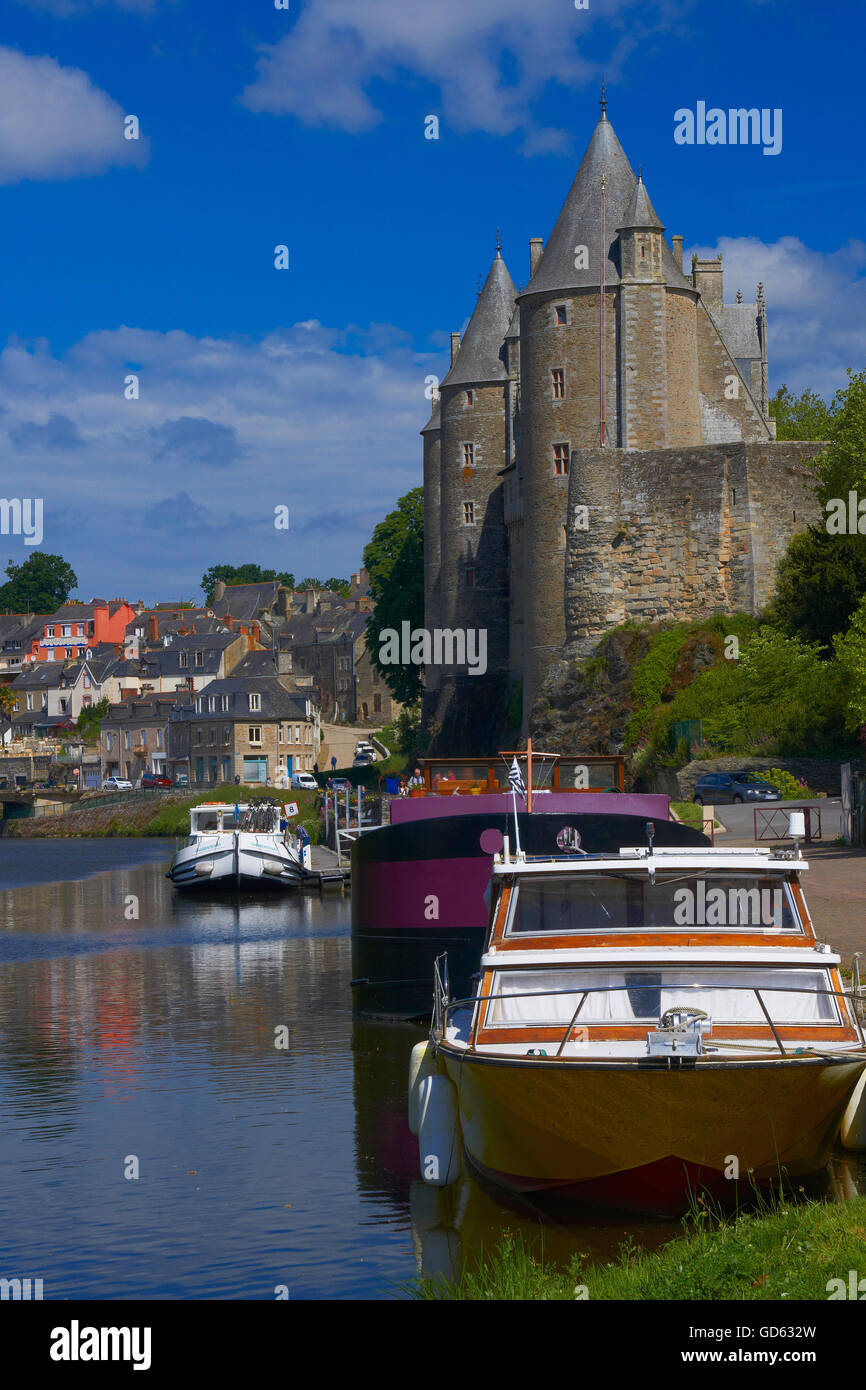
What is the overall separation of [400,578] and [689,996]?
6958 cm

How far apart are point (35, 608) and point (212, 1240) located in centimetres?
17504

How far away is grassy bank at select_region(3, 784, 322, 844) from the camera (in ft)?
292

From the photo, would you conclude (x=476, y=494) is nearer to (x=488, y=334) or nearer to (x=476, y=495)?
(x=476, y=495)

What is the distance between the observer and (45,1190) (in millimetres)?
13125

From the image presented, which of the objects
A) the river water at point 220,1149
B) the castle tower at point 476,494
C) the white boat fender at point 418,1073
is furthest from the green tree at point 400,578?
the white boat fender at point 418,1073

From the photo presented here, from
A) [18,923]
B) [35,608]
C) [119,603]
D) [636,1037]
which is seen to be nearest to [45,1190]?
[636,1037]

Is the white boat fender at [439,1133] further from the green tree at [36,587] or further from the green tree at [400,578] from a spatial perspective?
the green tree at [36,587]

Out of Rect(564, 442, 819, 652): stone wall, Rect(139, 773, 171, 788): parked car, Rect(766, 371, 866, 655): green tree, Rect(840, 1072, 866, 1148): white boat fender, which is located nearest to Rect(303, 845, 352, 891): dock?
Rect(564, 442, 819, 652): stone wall

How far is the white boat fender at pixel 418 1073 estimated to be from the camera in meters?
12.5

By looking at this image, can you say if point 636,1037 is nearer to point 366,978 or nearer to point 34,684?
point 366,978

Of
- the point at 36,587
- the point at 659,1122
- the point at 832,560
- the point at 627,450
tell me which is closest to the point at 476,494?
the point at 627,450

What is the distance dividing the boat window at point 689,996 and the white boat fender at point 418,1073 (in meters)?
1.29

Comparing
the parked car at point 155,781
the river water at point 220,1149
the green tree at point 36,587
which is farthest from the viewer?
the green tree at point 36,587
